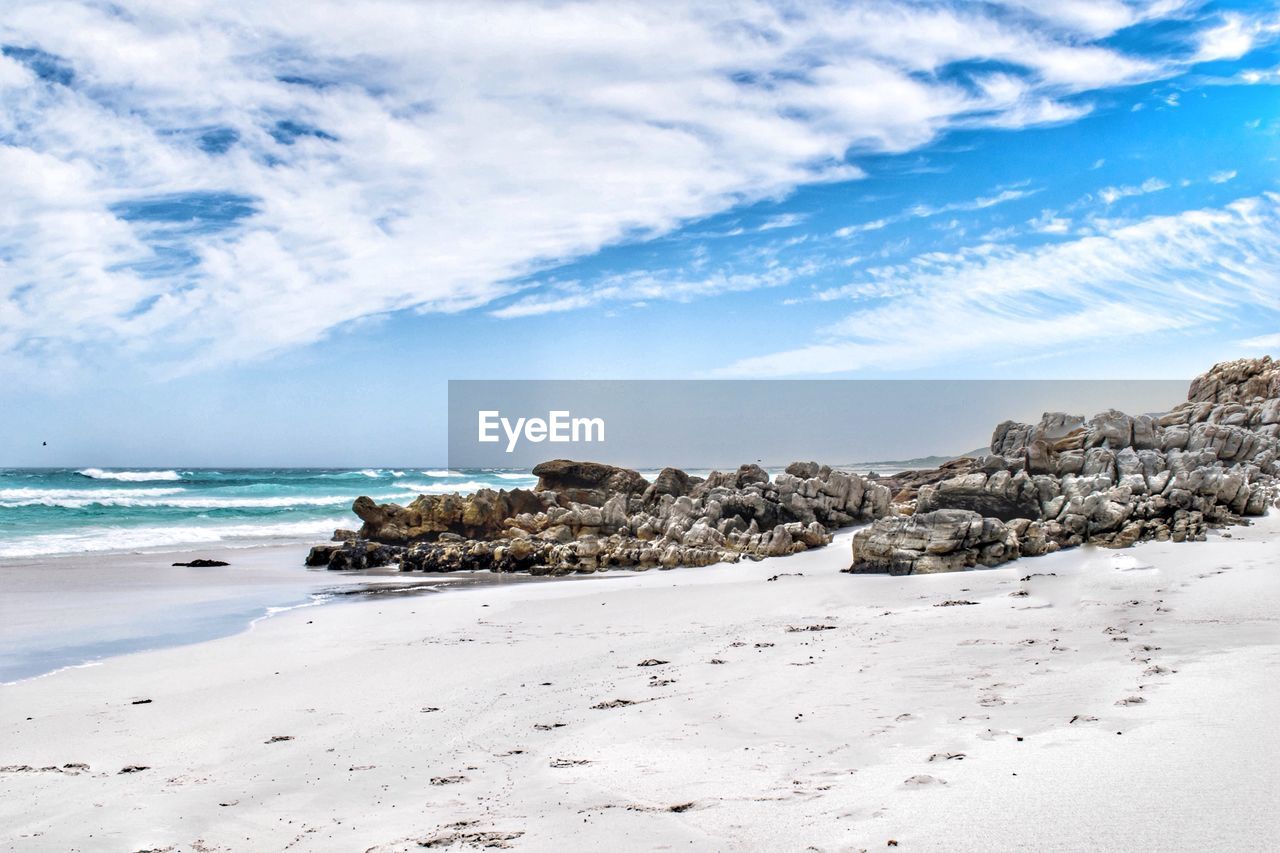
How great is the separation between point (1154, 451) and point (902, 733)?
1464 centimetres

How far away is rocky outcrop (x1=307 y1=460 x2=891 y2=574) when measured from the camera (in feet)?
58.6

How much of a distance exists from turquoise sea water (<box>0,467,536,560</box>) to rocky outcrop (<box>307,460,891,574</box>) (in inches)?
290

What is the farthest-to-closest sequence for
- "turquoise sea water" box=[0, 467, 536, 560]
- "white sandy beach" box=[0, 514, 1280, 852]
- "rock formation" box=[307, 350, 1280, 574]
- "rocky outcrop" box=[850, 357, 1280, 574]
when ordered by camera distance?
1. "turquoise sea water" box=[0, 467, 536, 560]
2. "rock formation" box=[307, 350, 1280, 574]
3. "rocky outcrop" box=[850, 357, 1280, 574]
4. "white sandy beach" box=[0, 514, 1280, 852]

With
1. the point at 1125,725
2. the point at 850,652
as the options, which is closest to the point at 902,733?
the point at 1125,725

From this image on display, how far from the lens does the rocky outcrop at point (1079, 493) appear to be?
13.3 meters

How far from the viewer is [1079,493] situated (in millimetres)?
15188

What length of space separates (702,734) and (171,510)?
40.2m

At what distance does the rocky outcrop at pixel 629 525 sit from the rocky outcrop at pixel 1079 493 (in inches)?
94.5

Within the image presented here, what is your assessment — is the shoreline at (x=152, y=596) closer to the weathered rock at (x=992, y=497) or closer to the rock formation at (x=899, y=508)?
the rock formation at (x=899, y=508)

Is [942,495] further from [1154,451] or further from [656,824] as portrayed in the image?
[656,824]

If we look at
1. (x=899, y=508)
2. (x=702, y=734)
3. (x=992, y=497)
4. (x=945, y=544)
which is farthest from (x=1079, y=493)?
(x=702, y=734)

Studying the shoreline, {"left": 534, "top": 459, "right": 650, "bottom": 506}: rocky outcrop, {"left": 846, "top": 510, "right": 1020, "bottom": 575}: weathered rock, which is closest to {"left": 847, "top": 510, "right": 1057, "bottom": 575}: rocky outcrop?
{"left": 846, "top": 510, "right": 1020, "bottom": 575}: weathered rock

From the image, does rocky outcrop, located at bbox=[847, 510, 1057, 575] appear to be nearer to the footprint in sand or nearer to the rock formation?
the rock formation

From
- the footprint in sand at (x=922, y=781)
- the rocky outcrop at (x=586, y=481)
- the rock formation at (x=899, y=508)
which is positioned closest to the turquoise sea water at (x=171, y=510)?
the rock formation at (x=899, y=508)
